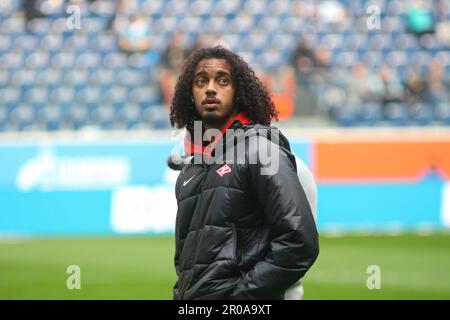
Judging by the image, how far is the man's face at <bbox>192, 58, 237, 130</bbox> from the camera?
158 inches

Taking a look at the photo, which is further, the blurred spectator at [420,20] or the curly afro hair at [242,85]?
the blurred spectator at [420,20]

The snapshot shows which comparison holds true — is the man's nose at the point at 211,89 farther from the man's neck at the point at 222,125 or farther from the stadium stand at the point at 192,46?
the stadium stand at the point at 192,46

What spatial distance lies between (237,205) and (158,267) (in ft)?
24.3

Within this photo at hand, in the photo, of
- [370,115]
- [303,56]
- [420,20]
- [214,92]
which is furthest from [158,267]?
[420,20]

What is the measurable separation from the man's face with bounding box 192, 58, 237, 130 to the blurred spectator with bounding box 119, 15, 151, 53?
48.5 ft

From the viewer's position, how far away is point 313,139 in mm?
15258

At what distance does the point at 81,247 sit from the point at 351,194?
16.3 feet

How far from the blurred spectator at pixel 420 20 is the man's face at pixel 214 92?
16226 millimetres

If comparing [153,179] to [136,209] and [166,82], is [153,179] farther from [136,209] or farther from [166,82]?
[166,82]

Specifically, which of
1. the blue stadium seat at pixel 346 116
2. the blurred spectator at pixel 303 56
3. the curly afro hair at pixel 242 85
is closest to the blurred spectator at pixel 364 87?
the blue stadium seat at pixel 346 116

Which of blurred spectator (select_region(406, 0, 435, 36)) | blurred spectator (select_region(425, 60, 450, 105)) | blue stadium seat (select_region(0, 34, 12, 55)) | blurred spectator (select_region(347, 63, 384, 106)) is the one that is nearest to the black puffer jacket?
blurred spectator (select_region(347, 63, 384, 106))

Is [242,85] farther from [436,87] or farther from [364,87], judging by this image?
[436,87]

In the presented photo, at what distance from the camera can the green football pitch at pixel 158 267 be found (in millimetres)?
9172
